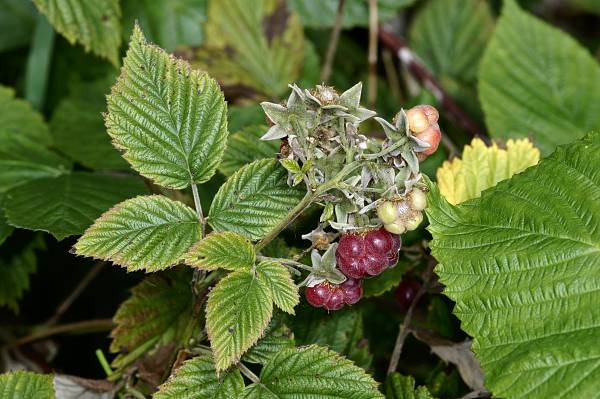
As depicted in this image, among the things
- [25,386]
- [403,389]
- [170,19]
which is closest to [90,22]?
[170,19]

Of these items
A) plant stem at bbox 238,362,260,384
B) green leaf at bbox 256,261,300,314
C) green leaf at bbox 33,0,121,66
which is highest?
green leaf at bbox 33,0,121,66

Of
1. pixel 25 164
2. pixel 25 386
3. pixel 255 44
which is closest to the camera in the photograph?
pixel 25 386

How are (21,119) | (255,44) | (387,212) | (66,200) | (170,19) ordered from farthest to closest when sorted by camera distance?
(170,19)
(255,44)
(21,119)
(66,200)
(387,212)

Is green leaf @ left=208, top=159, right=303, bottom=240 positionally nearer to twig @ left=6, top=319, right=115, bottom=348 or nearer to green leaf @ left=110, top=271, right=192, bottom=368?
green leaf @ left=110, top=271, right=192, bottom=368

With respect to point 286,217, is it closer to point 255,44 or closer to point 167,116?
point 167,116

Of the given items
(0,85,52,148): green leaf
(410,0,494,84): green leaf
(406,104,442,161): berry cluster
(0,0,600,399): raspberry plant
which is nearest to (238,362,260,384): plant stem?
(0,0,600,399): raspberry plant

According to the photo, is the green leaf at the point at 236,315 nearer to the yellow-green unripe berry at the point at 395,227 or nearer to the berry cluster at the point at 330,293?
the berry cluster at the point at 330,293
